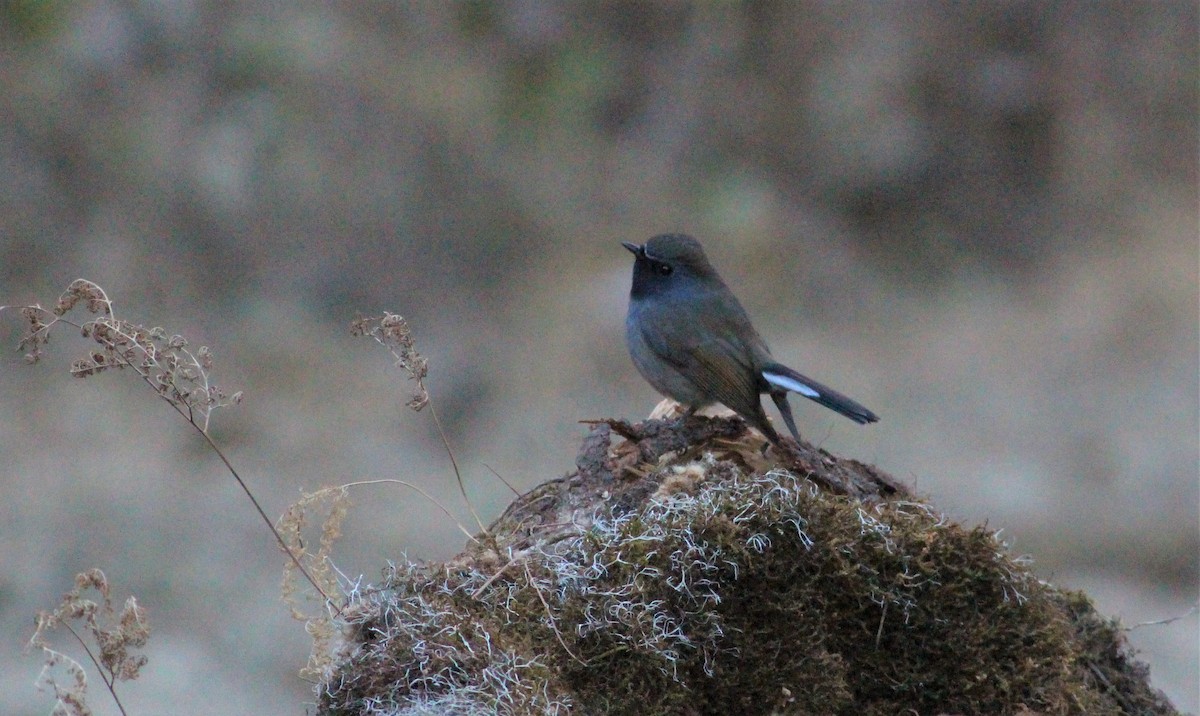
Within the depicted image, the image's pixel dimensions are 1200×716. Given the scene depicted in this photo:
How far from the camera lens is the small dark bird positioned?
17.8ft

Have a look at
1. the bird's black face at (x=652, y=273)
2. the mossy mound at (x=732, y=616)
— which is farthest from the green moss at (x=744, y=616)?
the bird's black face at (x=652, y=273)

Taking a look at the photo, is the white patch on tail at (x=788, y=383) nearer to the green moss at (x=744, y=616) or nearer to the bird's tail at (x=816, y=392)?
the bird's tail at (x=816, y=392)

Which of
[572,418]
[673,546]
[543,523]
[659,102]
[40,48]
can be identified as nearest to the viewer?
[673,546]

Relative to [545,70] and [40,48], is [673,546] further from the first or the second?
[40,48]

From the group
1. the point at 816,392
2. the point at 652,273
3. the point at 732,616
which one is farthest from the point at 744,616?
the point at 652,273

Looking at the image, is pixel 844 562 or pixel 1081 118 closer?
pixel 844 562

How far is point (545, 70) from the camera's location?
34.6 feet

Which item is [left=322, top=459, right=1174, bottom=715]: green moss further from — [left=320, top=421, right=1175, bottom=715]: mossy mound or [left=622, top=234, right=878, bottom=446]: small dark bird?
[left=622, top=234, right=878, bottom=446]: small dark bird

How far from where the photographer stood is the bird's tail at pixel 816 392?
484cm

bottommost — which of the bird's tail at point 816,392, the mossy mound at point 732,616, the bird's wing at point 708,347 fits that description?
the mossy mound at point 732,616

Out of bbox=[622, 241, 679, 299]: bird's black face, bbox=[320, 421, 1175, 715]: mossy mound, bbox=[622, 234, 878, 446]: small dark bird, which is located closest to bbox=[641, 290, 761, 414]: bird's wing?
bbox=[622, 234, 878, 446]: small dark bird

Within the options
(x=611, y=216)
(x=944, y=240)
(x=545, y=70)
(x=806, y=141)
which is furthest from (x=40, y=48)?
(x=944, y=240)

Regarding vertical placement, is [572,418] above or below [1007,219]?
below

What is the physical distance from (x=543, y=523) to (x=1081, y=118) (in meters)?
8.42
